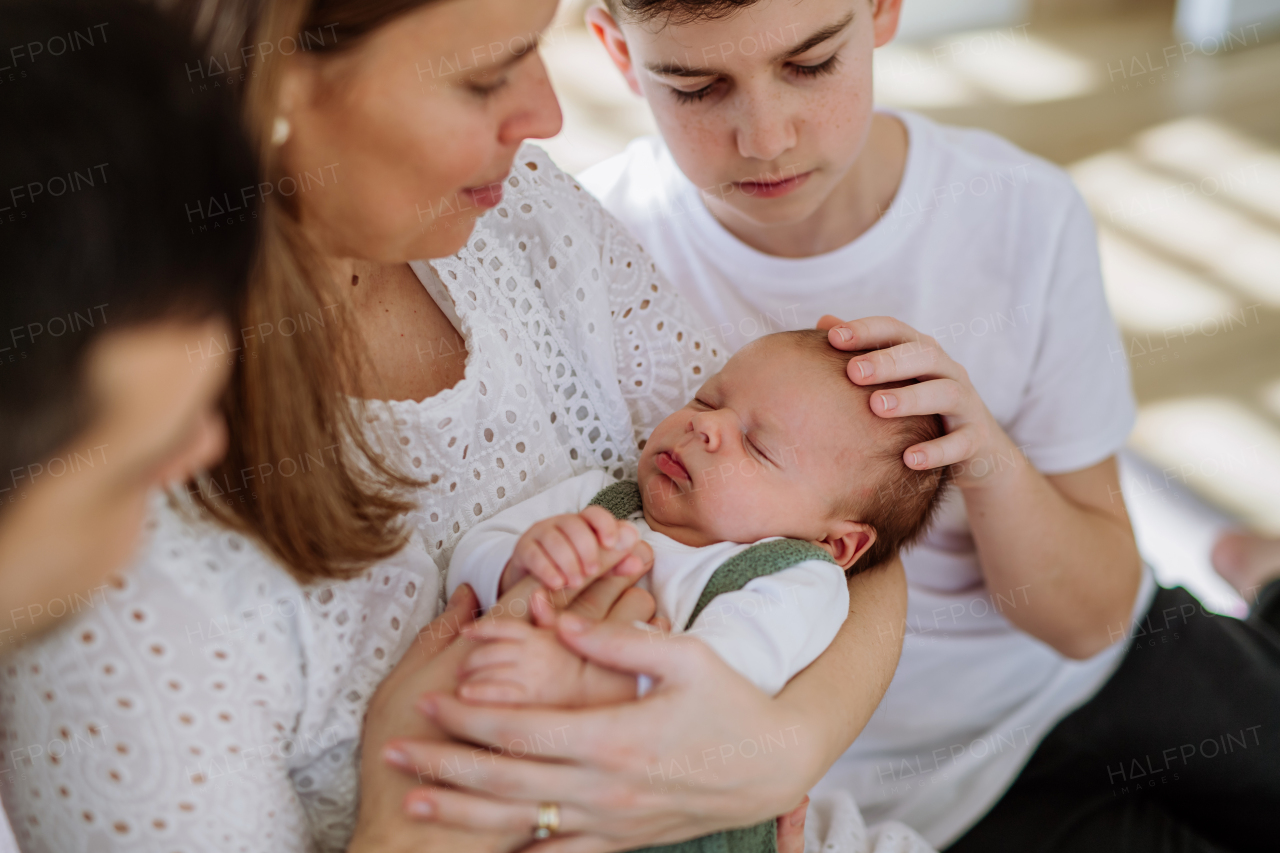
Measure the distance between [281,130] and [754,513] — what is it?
669 mm

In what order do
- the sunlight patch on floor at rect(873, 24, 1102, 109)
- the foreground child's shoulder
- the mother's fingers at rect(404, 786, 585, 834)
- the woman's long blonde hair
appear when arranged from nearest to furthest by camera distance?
the woman's long blonde hair → the mother's fingers at rect(404, 786, 585, 834) → the foreground child's shoulder → the sunlight patch on floor at rect(873, 24, 1102, 109)

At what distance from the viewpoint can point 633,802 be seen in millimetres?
978

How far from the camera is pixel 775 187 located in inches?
58.6

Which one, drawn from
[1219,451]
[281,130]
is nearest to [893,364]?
[281,130]

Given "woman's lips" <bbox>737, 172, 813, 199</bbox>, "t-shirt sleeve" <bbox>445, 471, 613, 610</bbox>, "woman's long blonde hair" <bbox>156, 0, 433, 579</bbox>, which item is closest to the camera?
"woman's long blonde hair" <bbox>156, 0, 433, 579</bbox>

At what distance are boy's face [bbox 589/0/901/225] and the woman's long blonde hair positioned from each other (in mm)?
529

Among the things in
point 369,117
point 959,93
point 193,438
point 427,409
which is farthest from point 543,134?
point 959,93

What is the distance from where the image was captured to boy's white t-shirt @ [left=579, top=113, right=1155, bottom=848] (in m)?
1.57

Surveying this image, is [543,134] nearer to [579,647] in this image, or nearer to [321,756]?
[579,647]

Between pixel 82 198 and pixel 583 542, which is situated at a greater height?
pixel 82 198

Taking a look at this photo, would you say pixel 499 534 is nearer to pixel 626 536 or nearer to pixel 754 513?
pixel 626 536

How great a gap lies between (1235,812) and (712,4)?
4.48 ft

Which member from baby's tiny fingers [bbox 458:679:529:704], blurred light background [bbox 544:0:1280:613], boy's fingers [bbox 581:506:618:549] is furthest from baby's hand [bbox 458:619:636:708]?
blurred light background [bbox 544:0:1280:613]

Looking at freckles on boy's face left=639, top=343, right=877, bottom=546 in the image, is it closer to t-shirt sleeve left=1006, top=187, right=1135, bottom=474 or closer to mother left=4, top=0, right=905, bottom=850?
mother left=4, top=0, right=905, bottom=850
